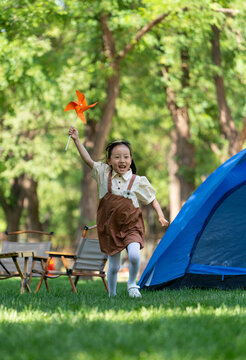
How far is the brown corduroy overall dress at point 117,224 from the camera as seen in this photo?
6.32 meters

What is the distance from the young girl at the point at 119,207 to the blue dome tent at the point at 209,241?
990mm

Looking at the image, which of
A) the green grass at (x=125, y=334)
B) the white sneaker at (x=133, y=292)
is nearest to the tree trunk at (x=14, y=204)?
the white sneaker at (x=133, y=292)

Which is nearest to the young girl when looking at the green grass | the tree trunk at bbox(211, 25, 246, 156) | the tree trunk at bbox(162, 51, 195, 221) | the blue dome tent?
the blue dome tent

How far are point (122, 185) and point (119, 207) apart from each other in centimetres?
28

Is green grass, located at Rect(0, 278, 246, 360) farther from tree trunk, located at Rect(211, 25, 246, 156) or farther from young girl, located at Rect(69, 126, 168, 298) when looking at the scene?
tree trunk, located at Rect(211, 25, 246, 156)

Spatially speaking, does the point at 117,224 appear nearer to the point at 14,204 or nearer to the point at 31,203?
the point at 14,204

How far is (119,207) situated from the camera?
20.8ft

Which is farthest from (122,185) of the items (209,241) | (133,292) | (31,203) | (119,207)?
(31,203)

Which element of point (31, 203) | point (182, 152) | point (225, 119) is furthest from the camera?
point (31, 203)

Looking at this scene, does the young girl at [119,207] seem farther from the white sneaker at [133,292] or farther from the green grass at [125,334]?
the green grass at [125,334]

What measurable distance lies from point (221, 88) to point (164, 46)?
5.85ft

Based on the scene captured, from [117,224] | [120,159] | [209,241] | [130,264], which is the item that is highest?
[120,159]

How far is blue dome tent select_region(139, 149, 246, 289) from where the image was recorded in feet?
24.4

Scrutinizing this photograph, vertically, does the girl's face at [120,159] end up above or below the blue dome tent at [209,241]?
above
